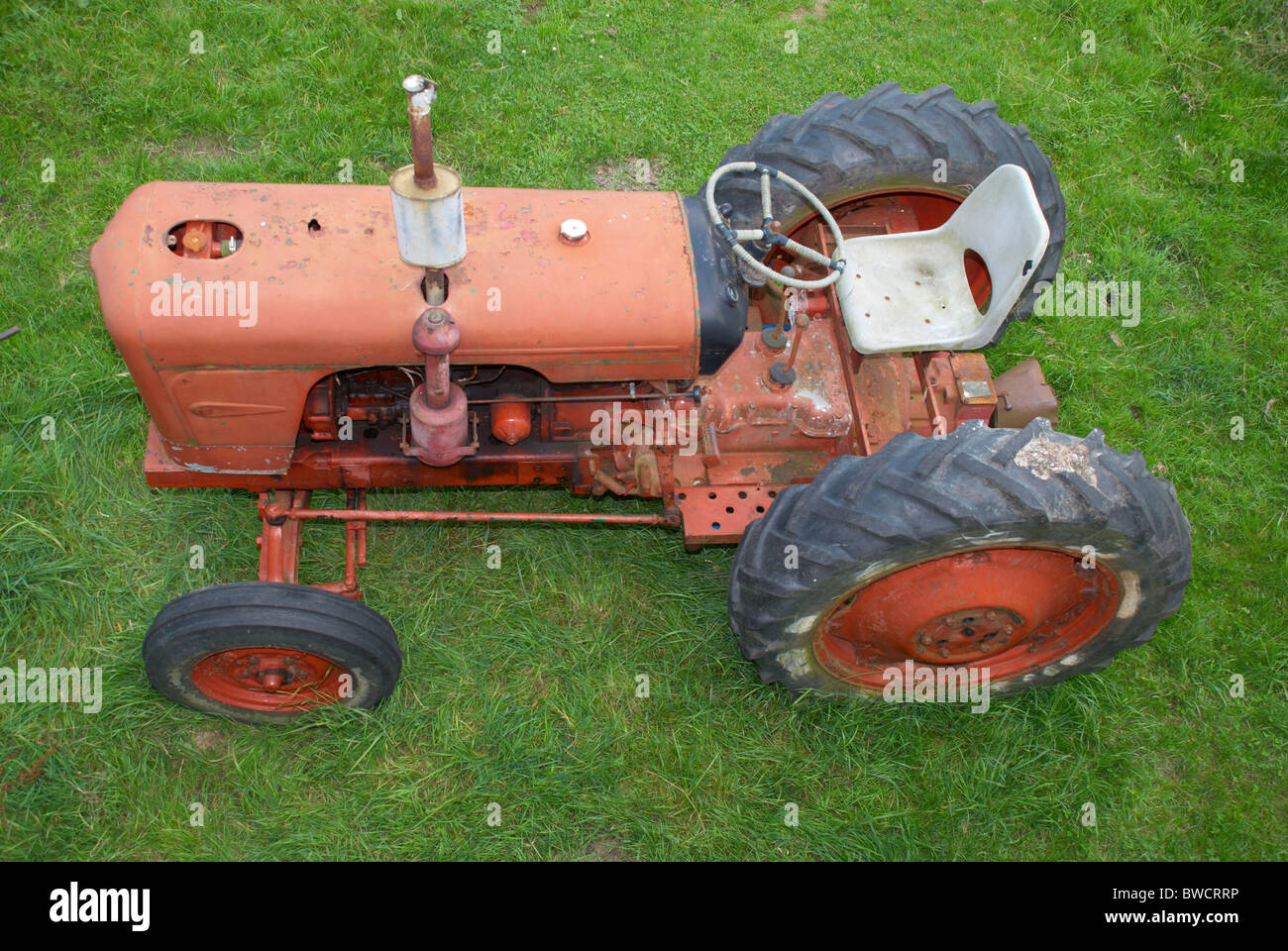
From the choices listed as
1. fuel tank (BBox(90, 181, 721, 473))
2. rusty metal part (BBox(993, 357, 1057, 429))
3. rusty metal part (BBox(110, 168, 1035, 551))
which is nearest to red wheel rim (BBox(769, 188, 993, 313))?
rusty metal part (BBox(993, 357, 1057, 429))

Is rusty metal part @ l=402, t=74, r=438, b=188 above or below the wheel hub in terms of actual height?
above

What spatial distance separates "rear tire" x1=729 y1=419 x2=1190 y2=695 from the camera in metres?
3.07

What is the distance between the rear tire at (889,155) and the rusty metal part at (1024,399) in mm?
258

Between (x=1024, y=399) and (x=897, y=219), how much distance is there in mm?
889

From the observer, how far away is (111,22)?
5.52 meters

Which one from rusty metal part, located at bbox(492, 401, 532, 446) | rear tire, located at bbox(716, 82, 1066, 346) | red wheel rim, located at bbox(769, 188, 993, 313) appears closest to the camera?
rusty metal part, located at bbox(492, 401, 532, 446)

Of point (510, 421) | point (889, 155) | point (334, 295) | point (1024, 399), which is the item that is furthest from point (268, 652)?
point (1024, 399)

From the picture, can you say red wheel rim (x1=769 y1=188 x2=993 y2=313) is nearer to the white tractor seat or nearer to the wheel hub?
the white tractor seat

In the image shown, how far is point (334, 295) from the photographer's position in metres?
2.99

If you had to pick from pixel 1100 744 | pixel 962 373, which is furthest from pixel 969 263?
pixel 1100 744

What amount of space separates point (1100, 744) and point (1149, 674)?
1.33ft

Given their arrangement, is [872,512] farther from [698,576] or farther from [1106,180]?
[1106,180]

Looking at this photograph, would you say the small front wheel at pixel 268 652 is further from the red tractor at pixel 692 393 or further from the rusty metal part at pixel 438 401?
the rusty metal part at pixel 438 401

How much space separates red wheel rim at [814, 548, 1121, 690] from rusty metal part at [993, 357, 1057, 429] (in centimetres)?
76
